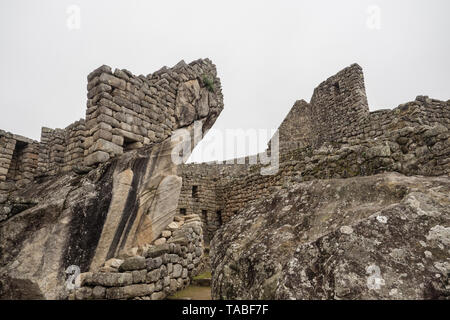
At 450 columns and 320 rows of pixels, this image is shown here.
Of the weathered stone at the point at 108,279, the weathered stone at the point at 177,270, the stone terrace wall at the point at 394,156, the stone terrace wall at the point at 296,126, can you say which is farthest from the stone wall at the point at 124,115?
the stone terrace wall at the point at 296,126

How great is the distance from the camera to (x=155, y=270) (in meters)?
5.50

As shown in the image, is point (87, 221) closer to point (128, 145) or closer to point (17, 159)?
point (128, 145)

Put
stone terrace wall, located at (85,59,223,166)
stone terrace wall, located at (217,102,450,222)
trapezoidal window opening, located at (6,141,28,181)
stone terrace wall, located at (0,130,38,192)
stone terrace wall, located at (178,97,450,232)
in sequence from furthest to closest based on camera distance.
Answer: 1. trapezoidal window opening, located at (6,141,28,181)
2. stone terrace wall, located at (0,130,38,192)
3. stone terrace wall, located at (85,59,223,166)
4. stone terrace wall, located at (178,97,450,232)
5. stone terrace wall, located at (217,102,450,222)

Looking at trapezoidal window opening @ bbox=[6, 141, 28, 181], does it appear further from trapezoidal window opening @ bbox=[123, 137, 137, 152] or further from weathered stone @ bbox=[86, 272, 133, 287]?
weathered stone @ bbox=[86, 272, 133, 287]

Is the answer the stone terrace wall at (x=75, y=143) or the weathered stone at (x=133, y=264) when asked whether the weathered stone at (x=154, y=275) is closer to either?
the weathered stone at (x=133, y=264)

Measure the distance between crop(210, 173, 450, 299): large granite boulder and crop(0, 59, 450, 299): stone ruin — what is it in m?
0.39

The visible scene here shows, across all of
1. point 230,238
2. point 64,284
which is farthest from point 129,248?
point 230,238

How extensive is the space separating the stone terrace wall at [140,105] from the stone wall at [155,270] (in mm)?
2305

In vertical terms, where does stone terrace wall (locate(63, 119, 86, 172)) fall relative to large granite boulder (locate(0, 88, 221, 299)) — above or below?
above

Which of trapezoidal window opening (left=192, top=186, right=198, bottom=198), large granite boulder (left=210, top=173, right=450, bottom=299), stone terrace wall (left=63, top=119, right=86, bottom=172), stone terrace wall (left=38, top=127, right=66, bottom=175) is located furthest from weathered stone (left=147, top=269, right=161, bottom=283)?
trapezoidal window opening (left=192, top=186, right=198, bottom=198)

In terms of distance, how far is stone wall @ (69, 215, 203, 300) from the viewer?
472cm

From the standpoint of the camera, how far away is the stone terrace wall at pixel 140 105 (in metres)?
6.33

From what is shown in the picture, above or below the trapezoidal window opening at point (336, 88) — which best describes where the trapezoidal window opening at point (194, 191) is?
below
